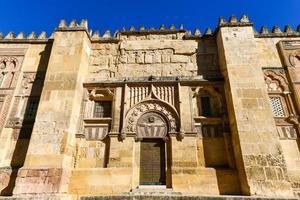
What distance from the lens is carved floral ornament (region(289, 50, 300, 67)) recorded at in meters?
7.63

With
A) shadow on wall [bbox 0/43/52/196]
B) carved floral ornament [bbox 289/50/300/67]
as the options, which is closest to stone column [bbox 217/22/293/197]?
carved floral ornament [bbox 289/50/300/67]

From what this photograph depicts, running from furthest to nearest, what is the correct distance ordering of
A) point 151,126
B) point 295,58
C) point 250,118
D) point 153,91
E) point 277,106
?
point 295,58 < point 153,91 < point 277,106 < point 151,126 < point 250,118

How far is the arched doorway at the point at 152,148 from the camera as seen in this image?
6312 mm

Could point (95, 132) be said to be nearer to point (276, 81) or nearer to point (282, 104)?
point (282, 104)

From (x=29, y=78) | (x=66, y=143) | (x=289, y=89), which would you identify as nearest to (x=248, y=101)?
(x=289, y=89)

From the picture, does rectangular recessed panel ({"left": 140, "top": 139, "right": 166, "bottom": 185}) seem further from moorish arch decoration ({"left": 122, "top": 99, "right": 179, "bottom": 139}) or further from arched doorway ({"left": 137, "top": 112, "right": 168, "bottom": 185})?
moorish arch decoration ({"left": 122, "top": 99, "right": 179, "bottom": 139})

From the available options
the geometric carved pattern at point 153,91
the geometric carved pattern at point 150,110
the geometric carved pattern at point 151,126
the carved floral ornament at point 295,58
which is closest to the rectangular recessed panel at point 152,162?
the geometric carved pattern at point 151,126

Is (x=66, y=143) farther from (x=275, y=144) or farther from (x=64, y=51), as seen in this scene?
(x=275, y=144)

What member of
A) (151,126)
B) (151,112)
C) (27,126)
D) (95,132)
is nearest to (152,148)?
(151,126)

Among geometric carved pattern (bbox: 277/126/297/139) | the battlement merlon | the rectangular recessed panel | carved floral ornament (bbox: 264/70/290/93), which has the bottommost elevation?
the rectangular recessed panel

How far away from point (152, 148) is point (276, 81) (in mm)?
5033

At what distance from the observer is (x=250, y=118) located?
6320 millimetres

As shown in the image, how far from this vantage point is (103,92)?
299 inches

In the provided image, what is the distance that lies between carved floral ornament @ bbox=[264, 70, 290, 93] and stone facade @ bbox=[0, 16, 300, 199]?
39 mm
